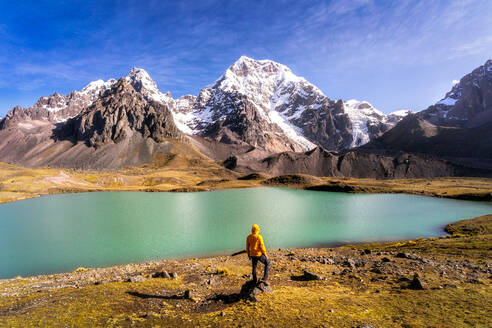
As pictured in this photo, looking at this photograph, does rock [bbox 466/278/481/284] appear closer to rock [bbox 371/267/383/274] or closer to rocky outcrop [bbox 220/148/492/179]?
rock [bbox 371/267/383/274]

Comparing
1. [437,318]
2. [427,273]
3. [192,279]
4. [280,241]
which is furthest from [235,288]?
[280,241]

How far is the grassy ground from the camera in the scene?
8969mm

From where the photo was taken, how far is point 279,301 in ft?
34.2

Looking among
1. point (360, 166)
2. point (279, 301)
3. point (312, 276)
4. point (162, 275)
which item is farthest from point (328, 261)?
point (360, 166)

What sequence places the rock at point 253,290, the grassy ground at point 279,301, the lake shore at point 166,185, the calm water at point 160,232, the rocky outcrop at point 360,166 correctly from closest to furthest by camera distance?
1. the grassy ground at point 279,301
2. the rock at point 253,290
3. the calm water at point 160,232
4. the lake shore at point 166,185
5. the rocky outcrop at point 360,166

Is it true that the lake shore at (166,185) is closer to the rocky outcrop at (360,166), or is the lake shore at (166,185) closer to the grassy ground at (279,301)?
the rocky outcrop at (360,166)

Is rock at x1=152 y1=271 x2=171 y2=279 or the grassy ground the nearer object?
the grassy ground

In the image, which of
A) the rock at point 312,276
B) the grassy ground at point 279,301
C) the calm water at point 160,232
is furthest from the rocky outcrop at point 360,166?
the rock at point 312,276

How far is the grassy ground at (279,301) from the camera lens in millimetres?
8969

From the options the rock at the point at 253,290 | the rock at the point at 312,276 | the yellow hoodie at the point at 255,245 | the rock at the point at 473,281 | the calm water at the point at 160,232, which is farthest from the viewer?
the calm water at the point at 160,232

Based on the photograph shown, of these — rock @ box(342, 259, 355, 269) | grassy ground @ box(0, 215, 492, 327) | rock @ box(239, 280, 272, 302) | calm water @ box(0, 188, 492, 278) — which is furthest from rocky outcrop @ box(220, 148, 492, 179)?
rock @ box(239, 280, 272, 302)

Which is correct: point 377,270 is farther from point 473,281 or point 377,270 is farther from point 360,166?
point 360,166

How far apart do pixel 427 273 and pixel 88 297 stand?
771 inches

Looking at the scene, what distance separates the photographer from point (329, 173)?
169 metres
